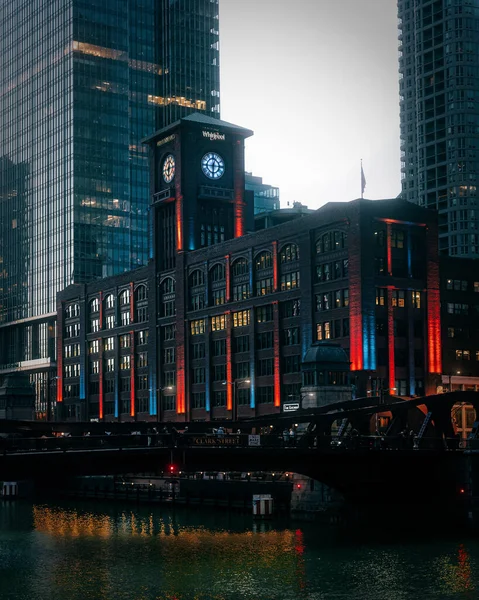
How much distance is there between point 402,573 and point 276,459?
53.3 feet

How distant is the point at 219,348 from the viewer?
158m

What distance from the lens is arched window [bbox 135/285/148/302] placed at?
176750 mm

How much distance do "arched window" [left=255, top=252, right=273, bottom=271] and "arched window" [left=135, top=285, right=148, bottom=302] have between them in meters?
31.1

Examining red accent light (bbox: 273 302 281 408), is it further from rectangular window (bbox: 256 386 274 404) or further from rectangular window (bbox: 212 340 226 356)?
rectangular window (bbox: 212 340 226 356)

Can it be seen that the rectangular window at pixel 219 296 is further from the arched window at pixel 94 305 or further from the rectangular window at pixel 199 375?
the arched window at pixel 94 305

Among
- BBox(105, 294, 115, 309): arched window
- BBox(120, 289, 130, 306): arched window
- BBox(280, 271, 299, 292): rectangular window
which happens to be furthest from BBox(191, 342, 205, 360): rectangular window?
BBox(105, 294, 115, 309): arched window

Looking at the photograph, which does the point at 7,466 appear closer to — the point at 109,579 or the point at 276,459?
the point at 109,579

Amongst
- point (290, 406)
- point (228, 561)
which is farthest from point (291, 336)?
point (228, 561)

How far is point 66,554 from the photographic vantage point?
8244cm

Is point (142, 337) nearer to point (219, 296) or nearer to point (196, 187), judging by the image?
point (219, 296)

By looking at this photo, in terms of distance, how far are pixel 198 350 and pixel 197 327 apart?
348 cm

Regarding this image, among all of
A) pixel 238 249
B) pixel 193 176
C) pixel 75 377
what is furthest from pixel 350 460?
pixel 75 377

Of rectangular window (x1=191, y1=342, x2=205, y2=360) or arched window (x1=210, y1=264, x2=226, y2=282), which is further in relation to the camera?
rectangular window (x1=191, y1=342, x2=205, y2=360)

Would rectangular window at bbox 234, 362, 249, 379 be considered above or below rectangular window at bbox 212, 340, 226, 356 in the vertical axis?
below
